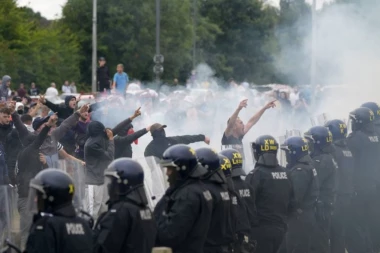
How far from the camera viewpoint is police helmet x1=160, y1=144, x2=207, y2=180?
32.0 ft

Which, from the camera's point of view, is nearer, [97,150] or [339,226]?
[97,150]

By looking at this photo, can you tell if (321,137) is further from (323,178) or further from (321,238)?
(321,238)

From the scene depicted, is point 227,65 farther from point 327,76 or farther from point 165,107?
point 165,107

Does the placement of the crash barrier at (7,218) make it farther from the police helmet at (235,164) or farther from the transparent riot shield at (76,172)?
the police helmet at (235,164)

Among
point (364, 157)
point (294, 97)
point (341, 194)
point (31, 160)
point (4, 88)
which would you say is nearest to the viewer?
point (31, 160)

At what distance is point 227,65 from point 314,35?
20.8m

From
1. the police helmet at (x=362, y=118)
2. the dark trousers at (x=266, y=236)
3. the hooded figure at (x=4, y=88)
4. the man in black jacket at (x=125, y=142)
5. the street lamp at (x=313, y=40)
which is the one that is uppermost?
the street lamp at (x=313, y=40)

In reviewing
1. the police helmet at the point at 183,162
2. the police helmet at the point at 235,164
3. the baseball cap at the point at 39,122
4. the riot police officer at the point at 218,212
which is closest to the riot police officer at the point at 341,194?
the police helmet at the point at 235,164

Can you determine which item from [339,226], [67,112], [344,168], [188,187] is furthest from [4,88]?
[188,187]

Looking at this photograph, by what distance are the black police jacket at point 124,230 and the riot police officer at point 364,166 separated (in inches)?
312

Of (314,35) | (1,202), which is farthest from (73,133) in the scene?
(314,35)

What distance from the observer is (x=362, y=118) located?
1653 cm

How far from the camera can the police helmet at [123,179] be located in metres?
8.74

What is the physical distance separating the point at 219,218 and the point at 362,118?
6.87m
